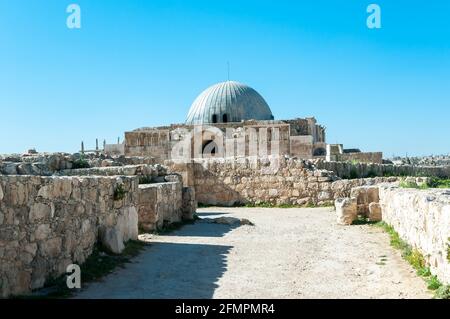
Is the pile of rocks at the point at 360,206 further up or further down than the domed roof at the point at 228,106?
further down

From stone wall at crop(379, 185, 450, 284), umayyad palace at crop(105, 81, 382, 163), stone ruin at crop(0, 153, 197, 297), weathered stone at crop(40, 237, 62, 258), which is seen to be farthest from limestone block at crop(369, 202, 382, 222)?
umayyad palace at crop(105, 81, 382, 163)

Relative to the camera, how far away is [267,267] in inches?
254

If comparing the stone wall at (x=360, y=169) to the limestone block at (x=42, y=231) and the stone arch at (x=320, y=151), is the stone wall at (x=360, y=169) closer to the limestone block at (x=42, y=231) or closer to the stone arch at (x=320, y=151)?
the stone arch at (x=320, y=151)

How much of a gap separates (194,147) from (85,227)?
20.8 m

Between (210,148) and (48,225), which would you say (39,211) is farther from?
(210,148)

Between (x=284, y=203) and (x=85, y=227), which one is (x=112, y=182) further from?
(x=284, y=203)

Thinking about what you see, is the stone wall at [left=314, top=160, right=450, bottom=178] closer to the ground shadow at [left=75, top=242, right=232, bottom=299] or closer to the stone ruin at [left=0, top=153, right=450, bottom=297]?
the stone ruin at [left=0, top=153, right=450, bottom=297]

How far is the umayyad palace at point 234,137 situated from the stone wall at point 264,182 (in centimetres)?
651

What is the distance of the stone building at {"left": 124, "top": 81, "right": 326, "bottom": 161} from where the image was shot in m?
22.8

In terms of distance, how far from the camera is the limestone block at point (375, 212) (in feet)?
34.3

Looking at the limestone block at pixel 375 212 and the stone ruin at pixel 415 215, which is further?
the limestone block at pixel 375 212

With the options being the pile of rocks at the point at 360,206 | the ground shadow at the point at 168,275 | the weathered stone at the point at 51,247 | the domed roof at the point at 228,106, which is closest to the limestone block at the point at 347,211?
→ the pile of rocks at the point at 360,206
